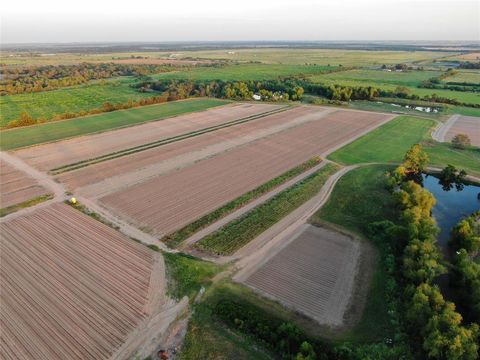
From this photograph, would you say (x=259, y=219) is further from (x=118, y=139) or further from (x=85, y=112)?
(x=85, y=112)

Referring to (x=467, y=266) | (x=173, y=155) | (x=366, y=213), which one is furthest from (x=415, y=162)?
(x=173, y=155)

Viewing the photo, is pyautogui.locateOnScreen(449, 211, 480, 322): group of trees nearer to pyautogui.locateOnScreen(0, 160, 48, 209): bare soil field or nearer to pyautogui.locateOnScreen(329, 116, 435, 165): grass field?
pyautogui.locateOnScreen(329, 116, 435, 165): grass field

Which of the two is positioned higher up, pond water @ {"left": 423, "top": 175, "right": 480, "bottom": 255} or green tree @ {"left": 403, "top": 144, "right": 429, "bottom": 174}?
green tree @ {"left": 403, "top": 144, "right": 429, "bottom": 174}

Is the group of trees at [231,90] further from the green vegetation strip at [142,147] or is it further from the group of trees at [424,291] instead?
the group of trees at [424,291]

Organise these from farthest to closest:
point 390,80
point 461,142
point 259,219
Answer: point 390,80, point 461,142, point 259,219

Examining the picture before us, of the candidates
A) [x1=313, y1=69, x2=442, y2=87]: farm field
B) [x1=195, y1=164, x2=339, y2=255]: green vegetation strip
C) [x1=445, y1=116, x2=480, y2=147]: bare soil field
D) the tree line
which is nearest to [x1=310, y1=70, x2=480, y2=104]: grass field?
[x1=313, y1=69, x2=442, y2=87]: farm field

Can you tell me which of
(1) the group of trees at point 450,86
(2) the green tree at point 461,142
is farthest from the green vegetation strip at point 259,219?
(1) the group of trees at point 450,86
